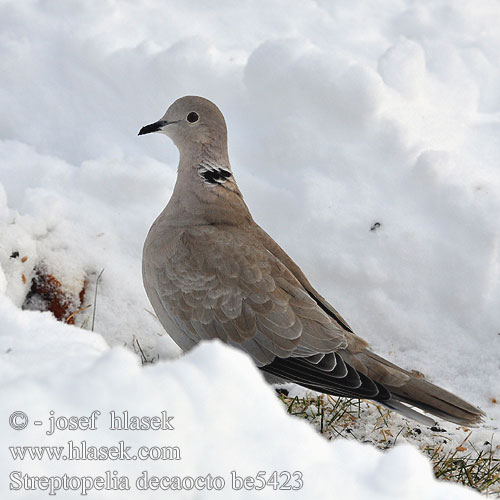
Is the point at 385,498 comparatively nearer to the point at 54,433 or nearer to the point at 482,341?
the point at 54,433

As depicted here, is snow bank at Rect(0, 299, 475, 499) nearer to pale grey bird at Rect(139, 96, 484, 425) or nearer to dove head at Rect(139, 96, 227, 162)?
pale grey bird at Rect(139, 96, 484, 425)

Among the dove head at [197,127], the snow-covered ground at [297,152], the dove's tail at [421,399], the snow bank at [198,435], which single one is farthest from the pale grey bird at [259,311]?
the snow bank at [198,435]

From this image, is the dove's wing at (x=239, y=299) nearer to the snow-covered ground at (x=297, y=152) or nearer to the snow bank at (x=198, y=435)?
the snow-covered ground at (x=297, y=152)

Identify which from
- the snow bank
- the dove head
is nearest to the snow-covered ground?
the dove head

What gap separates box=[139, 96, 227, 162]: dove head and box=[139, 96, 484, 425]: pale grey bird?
0.31 meters

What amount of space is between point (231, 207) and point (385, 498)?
2.26 metres

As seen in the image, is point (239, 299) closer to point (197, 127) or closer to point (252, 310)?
point (252, 310)

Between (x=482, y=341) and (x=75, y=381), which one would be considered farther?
(x=482, y=341)

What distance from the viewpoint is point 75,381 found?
1.46 meters

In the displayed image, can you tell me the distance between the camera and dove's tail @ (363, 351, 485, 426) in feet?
9.79

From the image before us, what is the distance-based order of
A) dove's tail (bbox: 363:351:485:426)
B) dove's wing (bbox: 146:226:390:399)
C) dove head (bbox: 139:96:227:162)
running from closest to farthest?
dove's tail (bbox: 363:351:485:426) < dove's wing (bbox: 146:226:390:399) < dove head (bbox: 139:96:227:162)

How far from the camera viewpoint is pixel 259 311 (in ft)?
10.4

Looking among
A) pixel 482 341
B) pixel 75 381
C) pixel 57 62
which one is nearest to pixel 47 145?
pixel 57 62

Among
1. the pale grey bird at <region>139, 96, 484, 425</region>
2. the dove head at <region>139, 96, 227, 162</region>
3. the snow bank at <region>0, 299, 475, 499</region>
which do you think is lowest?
the snow bank at <region>0, 299, 475, 499</region>
